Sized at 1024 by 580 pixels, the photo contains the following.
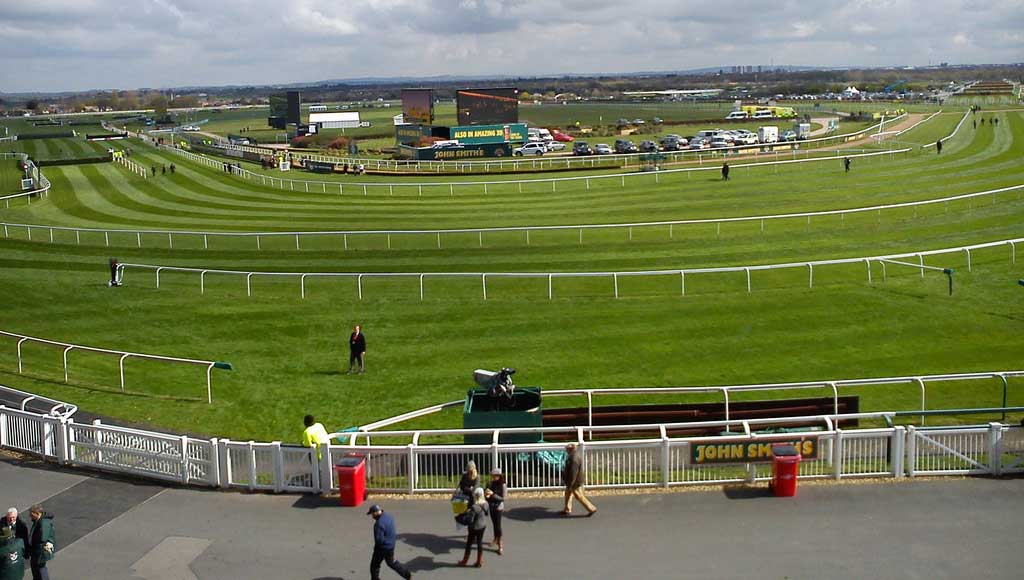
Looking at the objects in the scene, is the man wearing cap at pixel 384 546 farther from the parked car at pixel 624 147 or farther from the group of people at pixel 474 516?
the parked car at pixel 624 147

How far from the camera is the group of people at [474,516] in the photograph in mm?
11789

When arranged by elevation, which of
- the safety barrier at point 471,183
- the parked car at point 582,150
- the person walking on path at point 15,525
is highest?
the parked car at point 582,150

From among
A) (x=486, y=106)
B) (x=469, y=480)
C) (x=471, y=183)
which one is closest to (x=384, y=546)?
(x=469, y=480)

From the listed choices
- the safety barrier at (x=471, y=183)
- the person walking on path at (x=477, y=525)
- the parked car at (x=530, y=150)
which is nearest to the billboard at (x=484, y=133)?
the parked car at (x=530, y=150)

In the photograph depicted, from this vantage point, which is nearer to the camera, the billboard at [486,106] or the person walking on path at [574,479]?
the person walking on path at [574,479]

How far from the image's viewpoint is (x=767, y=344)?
78.8 ft

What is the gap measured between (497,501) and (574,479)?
4.54ft

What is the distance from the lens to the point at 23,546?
11852 millimetres

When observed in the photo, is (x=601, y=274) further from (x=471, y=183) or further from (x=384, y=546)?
(x=471, y=183)

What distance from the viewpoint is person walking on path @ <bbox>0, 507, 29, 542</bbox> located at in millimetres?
11727

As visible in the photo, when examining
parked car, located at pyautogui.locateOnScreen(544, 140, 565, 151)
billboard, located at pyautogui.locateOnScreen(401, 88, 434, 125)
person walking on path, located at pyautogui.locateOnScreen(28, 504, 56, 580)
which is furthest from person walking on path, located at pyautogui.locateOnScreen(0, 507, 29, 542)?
billboard, located at pyautogui.locateOnScreen(401, 88, 434, 125)

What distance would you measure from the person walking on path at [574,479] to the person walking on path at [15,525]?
6.91m

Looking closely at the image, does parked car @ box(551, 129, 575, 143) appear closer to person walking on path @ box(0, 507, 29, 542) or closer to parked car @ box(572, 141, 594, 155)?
parked car @ box(572, 141, 594, 155)

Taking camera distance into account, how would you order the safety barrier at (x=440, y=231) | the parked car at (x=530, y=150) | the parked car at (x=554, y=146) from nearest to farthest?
the safety barrier at (x=440, y=231) → the parked car at (x=530, y=150) → the parked car at (x=554, y=146)
